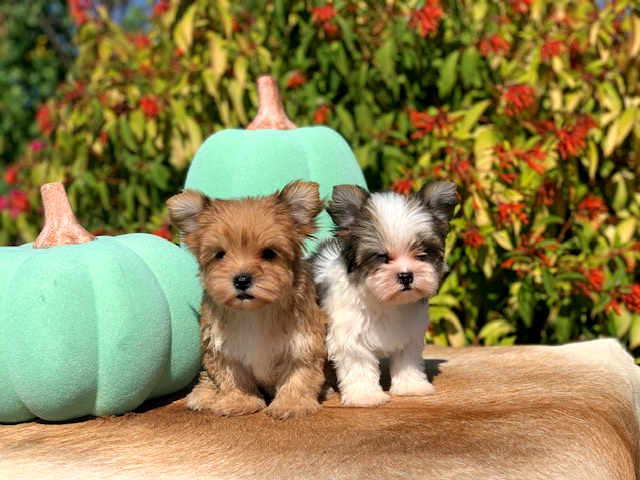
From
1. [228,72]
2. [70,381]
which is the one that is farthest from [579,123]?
[70,381]

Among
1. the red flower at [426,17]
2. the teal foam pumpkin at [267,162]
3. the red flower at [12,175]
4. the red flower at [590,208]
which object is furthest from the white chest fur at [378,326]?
the red flower at [12,175]

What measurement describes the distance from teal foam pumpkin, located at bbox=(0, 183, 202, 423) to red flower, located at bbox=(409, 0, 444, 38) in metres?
2.91

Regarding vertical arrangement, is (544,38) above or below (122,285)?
above

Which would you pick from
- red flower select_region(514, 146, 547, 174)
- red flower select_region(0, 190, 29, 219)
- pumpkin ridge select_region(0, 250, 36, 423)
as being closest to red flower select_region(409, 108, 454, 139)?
red flower select_region(514, 146, 547, 174)

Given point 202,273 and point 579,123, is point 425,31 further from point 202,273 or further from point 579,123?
point 202,273

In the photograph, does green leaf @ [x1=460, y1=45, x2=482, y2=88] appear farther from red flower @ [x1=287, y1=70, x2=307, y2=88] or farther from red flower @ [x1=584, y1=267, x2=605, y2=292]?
red flower @ [x1=584, y1=267, x2=605, y2=292]

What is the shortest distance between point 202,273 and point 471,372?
5.75 ft

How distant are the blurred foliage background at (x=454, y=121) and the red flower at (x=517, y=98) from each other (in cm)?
1

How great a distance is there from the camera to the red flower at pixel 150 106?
686 cm

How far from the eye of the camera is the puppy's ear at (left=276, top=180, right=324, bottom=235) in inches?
164

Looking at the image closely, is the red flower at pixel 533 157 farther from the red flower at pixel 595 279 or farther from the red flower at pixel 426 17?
the red flower at pixel 426 17

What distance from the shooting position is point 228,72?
23.5 ft

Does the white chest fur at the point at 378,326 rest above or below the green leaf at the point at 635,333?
above

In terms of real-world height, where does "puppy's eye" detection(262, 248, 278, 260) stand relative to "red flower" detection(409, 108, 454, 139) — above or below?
below
